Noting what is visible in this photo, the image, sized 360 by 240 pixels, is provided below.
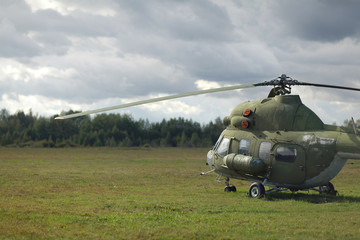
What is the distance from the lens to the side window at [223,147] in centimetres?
2023

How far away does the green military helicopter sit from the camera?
672 inches

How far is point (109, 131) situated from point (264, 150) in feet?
302

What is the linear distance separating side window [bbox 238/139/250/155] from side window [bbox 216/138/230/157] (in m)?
0.82

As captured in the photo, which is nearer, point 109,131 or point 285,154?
point 285,154

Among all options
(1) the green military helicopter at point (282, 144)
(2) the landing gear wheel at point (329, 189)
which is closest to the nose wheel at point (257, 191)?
(1) the green military helicopter at point (282, 144)

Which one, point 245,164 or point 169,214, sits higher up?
point 245,164

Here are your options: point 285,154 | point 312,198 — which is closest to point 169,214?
point 285,154

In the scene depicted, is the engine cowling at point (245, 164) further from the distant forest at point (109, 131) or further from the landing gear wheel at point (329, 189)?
the distant forest at point (109, 131)

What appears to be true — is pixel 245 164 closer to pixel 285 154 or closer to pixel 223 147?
pixel 285 154

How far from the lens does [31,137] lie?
102250 millimetres

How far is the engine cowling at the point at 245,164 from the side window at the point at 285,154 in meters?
0.76

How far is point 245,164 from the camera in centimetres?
1830

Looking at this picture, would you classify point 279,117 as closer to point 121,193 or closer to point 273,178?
point 273,178

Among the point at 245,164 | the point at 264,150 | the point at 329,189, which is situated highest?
the point at 264,150
